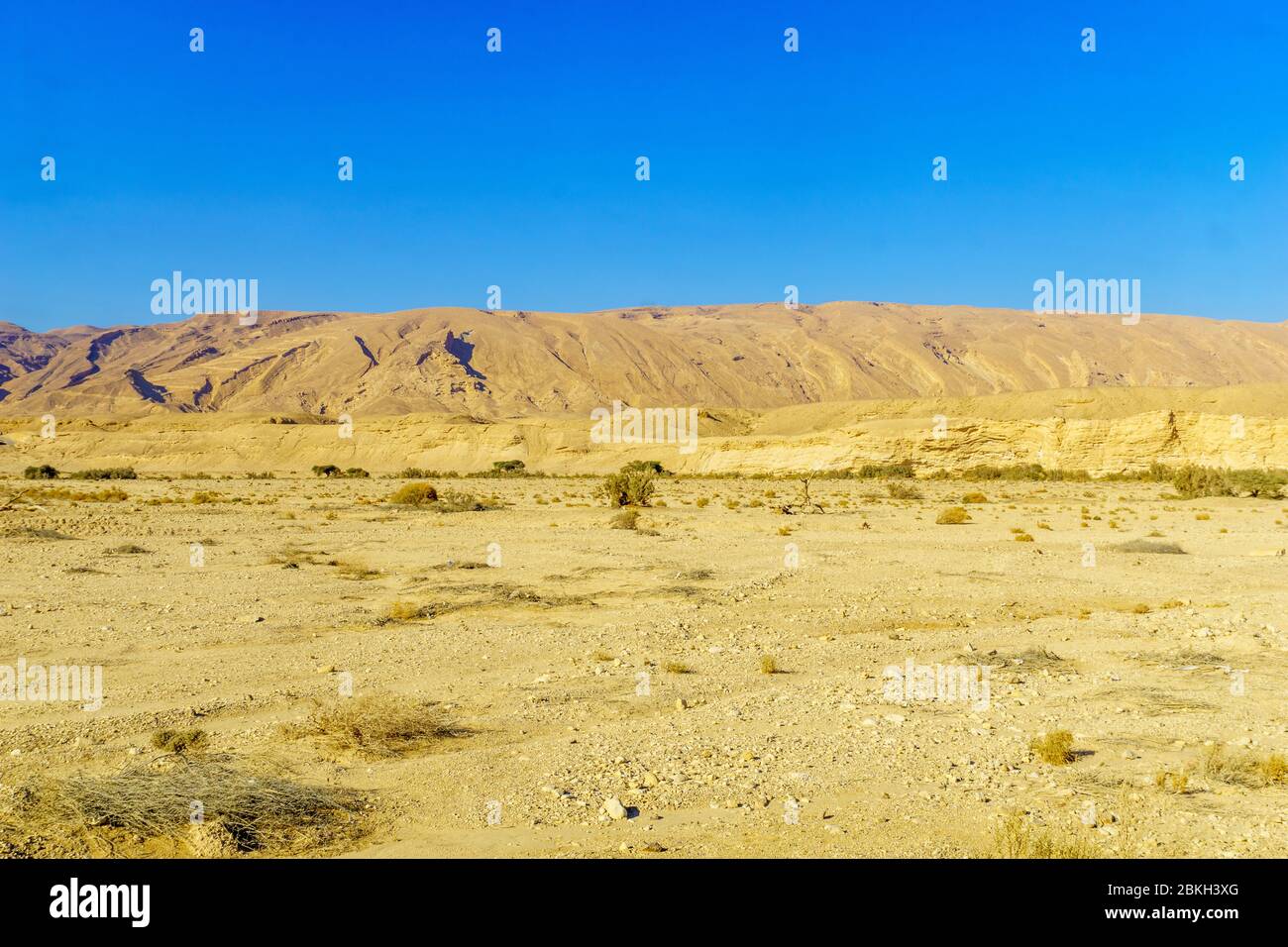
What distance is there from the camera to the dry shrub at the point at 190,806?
198 inches

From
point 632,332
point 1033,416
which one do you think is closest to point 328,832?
point 1033,416

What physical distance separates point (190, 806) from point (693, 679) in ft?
15.6

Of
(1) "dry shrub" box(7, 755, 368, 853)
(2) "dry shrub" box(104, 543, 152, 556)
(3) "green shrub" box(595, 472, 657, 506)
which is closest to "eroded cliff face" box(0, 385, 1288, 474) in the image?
(3) "green shrub" box(595, 472, 657, 506)

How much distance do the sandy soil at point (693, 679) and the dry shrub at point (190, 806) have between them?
17 cm

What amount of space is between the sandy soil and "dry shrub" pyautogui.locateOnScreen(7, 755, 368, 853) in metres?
0.17

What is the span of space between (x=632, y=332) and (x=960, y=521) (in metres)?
135

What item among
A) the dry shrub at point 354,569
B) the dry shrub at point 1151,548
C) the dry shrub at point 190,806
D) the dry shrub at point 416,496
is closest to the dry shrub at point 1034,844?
the dry shrub at point 190,806

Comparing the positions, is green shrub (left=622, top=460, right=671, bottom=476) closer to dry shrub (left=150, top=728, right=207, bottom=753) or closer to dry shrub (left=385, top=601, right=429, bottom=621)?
dry shrub (left=385, top=601, right=429, bottom=621)

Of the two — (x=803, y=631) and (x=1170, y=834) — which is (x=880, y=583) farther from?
(x=1170, y=834)

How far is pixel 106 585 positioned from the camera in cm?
1377

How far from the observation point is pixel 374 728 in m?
6.91

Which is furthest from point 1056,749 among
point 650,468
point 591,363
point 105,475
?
point 591,363

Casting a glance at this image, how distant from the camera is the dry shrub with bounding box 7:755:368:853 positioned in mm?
5039

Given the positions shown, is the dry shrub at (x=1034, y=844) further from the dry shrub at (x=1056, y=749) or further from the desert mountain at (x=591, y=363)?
the desert mountain at (x=591, y=363)
